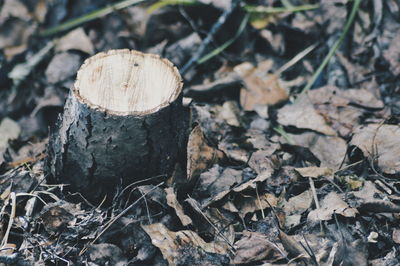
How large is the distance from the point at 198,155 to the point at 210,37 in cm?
121

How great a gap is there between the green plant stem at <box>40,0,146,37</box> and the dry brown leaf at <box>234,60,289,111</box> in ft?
3.51

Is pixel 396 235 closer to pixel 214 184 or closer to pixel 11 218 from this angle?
pixel 214 184

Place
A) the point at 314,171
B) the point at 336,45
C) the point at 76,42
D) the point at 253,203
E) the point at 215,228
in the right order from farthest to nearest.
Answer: the point at 76,42 < the point at 336,45 < the point at 314,171 < the point at 253,203 < the point at 215,228

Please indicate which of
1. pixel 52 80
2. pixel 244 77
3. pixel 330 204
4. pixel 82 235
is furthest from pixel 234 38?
pixel 82 235

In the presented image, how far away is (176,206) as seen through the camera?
2209 mm

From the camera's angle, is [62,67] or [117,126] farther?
[62,67]

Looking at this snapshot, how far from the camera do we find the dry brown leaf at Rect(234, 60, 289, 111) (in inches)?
119

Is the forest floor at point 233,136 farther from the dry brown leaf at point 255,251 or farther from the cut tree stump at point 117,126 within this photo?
the cut tree stump at point 117,126

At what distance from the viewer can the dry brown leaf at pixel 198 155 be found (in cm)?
237

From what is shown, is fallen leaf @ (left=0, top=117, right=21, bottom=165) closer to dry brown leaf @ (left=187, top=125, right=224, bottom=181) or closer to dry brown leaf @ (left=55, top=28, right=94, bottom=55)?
dry brown leaf @ (left=55, top=28, right=94, bottom=55)

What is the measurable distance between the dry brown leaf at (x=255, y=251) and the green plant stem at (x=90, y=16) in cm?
227

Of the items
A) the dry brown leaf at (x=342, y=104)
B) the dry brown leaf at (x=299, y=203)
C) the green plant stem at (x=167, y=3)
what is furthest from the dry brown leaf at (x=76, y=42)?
the dry brown leaf at (x=299, y=203)

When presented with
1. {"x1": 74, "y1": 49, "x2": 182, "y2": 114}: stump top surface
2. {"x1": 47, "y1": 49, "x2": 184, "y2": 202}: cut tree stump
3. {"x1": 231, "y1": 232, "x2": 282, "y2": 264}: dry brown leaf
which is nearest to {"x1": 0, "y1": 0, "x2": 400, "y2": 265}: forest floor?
{"x1": 231, "y1": 232, "x2": 282, "y2": 264}: dry brown leaf

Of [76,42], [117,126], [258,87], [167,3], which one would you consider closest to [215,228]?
[117,126]
